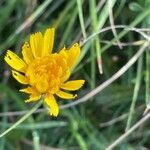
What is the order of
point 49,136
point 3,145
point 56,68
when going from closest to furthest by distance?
point 56,68
point 3,145
point 49,136

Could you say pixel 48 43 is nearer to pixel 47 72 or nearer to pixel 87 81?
pixel 47 72

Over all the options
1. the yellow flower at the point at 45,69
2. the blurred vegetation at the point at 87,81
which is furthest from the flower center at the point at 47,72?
the blurred vegetation at the point at 87,81

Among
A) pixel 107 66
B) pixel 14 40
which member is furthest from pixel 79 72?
pixel 14 40

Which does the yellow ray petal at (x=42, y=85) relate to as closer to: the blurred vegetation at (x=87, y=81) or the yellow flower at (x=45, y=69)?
the yellow flower at (x=45, y=69)

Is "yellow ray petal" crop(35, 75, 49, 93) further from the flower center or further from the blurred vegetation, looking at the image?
the blurred vegetation

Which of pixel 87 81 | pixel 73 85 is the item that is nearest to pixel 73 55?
pixel 73 85

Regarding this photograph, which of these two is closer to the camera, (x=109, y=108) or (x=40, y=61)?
(x=40, y=61)

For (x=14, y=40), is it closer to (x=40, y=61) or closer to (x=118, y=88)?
(x=40, y=61)
